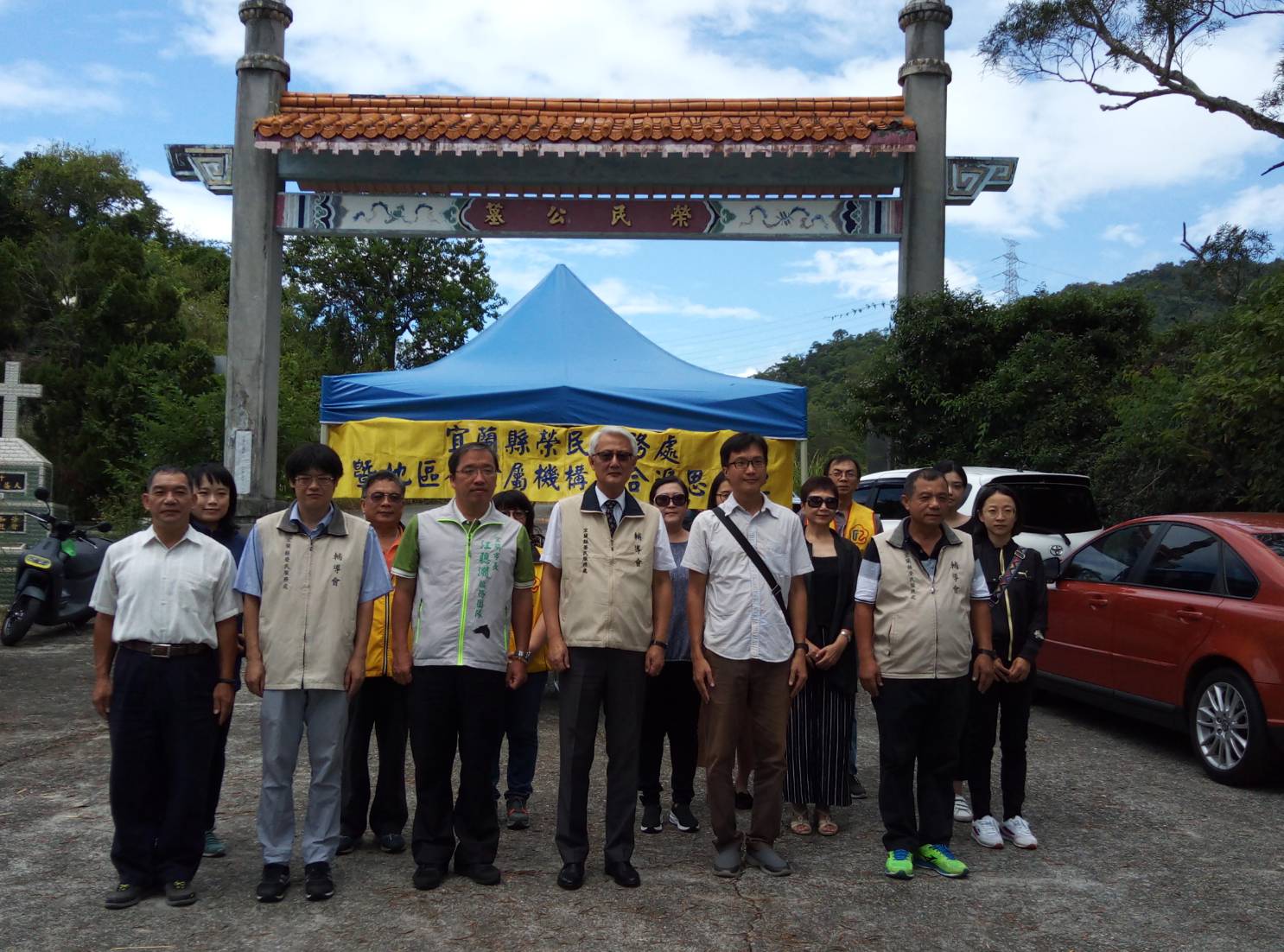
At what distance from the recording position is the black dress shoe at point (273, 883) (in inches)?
151

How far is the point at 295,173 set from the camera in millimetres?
11164

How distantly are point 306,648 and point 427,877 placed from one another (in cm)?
96

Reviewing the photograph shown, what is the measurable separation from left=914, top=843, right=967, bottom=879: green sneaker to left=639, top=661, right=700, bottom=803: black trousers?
3.48ft

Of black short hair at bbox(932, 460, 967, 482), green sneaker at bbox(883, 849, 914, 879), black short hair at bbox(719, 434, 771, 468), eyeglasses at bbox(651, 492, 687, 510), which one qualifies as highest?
black short hair at bbox(719, 434, 771, 468)

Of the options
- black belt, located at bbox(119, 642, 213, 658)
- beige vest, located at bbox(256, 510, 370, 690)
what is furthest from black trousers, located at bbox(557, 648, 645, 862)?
black belt, located at bbox(119, 642, 213, 658)

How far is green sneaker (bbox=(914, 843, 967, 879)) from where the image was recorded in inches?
165

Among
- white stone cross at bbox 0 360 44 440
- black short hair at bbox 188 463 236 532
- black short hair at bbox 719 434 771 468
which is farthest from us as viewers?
white stone cross at bbox 0 360 44 440

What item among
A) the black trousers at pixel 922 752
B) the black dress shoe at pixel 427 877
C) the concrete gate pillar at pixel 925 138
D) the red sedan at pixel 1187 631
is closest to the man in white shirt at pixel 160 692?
the black dress shoe at pixel 427 877

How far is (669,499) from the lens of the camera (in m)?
4.90

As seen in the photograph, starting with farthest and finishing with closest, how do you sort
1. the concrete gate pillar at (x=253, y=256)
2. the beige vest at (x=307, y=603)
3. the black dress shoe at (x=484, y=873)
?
the concrete gate pillar at (x=253, y=256) → the black dress shoe at (x=484, y=873) → the beige vest at (x=307, y=603)

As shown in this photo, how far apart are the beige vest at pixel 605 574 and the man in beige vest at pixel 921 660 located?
2.98 ft

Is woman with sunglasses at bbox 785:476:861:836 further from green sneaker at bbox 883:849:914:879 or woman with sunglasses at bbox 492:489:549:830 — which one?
woman with sunglasses at bbox 492:489:549:830

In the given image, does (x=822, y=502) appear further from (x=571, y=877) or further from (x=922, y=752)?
(x=571, y=877)

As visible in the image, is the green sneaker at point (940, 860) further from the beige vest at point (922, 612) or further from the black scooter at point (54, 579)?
the black scooter at point (54, 579)
